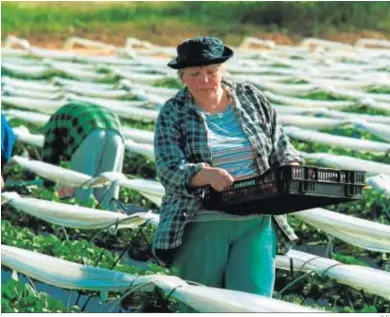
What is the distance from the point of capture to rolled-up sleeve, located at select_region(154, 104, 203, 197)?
3.45 meters

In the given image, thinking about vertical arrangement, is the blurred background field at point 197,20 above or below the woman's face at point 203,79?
above

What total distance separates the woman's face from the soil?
16433mm

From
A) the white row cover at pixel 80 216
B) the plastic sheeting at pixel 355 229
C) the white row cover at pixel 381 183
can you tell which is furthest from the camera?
the white row cover at pixel 381 183

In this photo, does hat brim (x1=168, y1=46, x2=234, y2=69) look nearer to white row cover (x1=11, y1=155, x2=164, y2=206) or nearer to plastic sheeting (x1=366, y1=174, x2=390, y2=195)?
plastic sheeting (x1=366, y1=174, x2=390, y2=195)

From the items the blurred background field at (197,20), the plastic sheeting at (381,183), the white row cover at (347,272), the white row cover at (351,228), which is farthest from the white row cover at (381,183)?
the blurred background field at (197,20)

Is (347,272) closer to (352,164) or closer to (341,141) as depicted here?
(352,164)

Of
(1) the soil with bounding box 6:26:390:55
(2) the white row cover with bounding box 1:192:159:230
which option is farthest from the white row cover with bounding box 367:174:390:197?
(1) the soil with bounding box 6:26:390:55

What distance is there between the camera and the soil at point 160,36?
20.3 meters

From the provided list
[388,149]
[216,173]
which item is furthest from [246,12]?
[216,173]

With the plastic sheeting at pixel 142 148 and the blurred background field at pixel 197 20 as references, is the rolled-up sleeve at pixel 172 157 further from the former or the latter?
the blurred background field at pixel 197 20

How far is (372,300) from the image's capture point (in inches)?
188

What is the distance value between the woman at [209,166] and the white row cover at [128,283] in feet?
0.14

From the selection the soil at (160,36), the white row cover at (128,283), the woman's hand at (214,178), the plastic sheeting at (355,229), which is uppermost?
the soil at (160,36)

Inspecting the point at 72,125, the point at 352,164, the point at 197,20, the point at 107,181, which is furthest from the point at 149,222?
the point at 197,20
